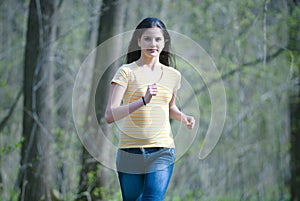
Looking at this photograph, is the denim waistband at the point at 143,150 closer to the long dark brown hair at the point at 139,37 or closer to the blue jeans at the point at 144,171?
the blue jeans at the point at 144,171

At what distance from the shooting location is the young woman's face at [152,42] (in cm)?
287

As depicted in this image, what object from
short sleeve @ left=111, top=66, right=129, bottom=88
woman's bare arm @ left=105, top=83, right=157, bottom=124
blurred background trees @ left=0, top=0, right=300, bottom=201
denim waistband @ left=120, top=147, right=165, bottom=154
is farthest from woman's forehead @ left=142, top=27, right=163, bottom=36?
blurred background trees @ left=0, top=0, right=300, bottom=201

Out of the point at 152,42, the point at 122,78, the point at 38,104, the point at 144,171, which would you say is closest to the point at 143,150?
the point at 144,171

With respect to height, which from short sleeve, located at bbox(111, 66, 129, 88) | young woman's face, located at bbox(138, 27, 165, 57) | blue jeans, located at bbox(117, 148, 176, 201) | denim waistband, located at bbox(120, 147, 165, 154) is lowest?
blue jeans, located at bbox(117, 148, 176, 201)

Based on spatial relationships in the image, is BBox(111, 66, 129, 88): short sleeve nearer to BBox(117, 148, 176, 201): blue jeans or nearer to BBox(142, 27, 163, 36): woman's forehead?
BBox(142, 27, 163, 36): woman's forehead

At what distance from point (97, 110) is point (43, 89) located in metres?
0.76

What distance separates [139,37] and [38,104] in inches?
132

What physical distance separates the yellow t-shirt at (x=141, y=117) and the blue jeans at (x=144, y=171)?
0.05 m

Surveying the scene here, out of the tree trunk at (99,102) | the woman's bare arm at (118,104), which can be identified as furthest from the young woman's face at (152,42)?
the tree trunk at (99,102)

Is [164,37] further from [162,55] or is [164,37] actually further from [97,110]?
[97,110]

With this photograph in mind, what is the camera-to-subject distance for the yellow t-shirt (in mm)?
2846

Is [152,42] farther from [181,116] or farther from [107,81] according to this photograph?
[107,81]

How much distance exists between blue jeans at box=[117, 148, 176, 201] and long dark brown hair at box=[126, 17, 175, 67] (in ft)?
1.95

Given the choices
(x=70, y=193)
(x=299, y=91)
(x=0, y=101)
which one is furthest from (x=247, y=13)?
(x=0, y=101)
